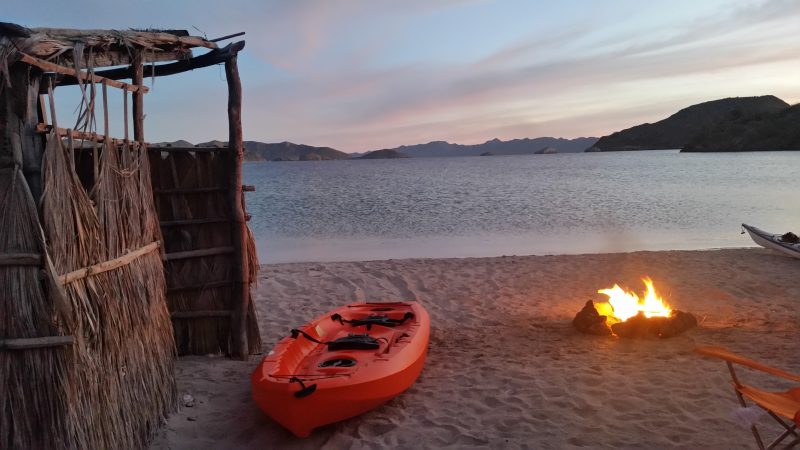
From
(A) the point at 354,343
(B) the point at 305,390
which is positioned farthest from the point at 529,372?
(B) the point at 305,390

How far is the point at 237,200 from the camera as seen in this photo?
5816mm

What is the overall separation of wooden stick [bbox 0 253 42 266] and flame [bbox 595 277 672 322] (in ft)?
19.5

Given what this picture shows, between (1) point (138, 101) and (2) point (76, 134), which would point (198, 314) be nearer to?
(1) point (138, 101)

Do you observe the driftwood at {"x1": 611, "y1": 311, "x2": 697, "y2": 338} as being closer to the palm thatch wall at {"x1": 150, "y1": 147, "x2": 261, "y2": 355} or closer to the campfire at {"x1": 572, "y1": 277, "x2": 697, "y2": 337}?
the campfire at {"x1": 572, "y1": 277, "x2": 697, "y2": 337}

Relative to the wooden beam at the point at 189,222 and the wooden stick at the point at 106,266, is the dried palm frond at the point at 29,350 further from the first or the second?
the wooden beam at the point at 189,222

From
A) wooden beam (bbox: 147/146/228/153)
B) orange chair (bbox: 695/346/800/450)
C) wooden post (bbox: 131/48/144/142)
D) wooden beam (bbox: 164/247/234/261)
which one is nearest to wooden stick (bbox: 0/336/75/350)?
wooden beam (bbox: 164/247/234/261)

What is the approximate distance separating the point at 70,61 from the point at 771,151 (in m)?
99.8

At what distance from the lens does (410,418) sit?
4.71 meters

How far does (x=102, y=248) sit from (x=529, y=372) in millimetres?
4084

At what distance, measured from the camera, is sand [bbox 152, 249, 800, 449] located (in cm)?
434

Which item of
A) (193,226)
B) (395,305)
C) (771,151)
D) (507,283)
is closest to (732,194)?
(507,283)

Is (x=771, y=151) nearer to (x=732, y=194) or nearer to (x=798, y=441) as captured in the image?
(x=732, y=194)

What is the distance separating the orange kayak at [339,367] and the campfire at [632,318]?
220 centimetres

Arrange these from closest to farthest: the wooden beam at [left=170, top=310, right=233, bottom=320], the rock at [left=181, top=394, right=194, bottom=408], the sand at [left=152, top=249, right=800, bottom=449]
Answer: the sand at [left=152, top=249, right=800, bottom=449], the rock at [left=181, top=394, right=194, bottom=408], the wooden beam at [left=170, top=310, right=233, bottom=320]
